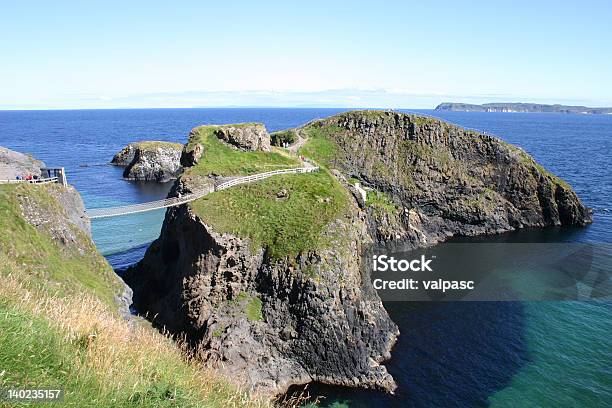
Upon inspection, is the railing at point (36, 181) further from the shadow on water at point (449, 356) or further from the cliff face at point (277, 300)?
the shadow on water at point (449, 356)

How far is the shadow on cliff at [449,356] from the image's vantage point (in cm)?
3788

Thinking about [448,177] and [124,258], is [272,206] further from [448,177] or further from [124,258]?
[448,177]

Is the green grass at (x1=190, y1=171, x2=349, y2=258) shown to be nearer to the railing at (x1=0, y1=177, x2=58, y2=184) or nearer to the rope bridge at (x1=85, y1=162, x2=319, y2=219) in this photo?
the rope bridge at (x1=85, y1=162, x2=319, y2=219)

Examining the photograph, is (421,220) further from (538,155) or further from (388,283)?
(538,155)

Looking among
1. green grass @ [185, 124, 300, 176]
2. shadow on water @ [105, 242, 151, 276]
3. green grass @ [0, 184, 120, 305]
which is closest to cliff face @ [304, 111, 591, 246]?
Answer: green grass @ [185, 124, 300, 176]

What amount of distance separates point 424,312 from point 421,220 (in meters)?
32.0

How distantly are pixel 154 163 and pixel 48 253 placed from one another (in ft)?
335

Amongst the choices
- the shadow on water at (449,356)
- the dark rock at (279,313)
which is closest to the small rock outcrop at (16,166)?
the dark rock at (279,313)

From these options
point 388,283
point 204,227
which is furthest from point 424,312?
point 204,227

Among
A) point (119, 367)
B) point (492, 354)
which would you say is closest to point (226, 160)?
point (492, 354)

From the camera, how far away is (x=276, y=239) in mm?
45156

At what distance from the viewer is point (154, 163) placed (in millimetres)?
129000

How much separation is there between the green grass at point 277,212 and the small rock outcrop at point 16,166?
1473 centimetres

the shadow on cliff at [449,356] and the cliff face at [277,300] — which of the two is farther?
the cliff face at [277,300]
